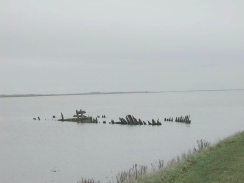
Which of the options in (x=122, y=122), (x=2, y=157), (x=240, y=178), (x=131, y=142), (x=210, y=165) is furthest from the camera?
(x=122, y=122)

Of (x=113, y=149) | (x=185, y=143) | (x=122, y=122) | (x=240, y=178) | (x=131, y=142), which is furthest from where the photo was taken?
(x=122, y=122)

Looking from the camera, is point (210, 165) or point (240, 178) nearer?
point (240, 178)

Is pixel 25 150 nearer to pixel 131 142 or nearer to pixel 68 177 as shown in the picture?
pixel 131 142

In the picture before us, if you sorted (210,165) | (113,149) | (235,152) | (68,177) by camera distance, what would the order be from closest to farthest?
(210,165) → (235,152) → (68,177) → (113,149)

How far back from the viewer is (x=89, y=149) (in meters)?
31.4

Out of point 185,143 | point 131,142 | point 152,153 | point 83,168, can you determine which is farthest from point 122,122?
point 83,168

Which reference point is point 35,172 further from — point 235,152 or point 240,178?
point 240,178

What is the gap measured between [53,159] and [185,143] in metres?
14.0

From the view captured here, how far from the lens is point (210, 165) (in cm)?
1364

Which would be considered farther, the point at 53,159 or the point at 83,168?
the point at 53,159

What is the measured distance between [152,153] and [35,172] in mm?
10280

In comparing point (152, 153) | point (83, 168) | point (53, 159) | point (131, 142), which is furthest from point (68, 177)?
point (131, 142)

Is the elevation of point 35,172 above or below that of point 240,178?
below

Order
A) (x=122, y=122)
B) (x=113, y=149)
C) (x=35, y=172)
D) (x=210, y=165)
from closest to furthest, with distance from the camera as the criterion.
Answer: (x=210, y=165)
(x=35, y=172)
(x=113, y=149)
(x=122, y=122)
